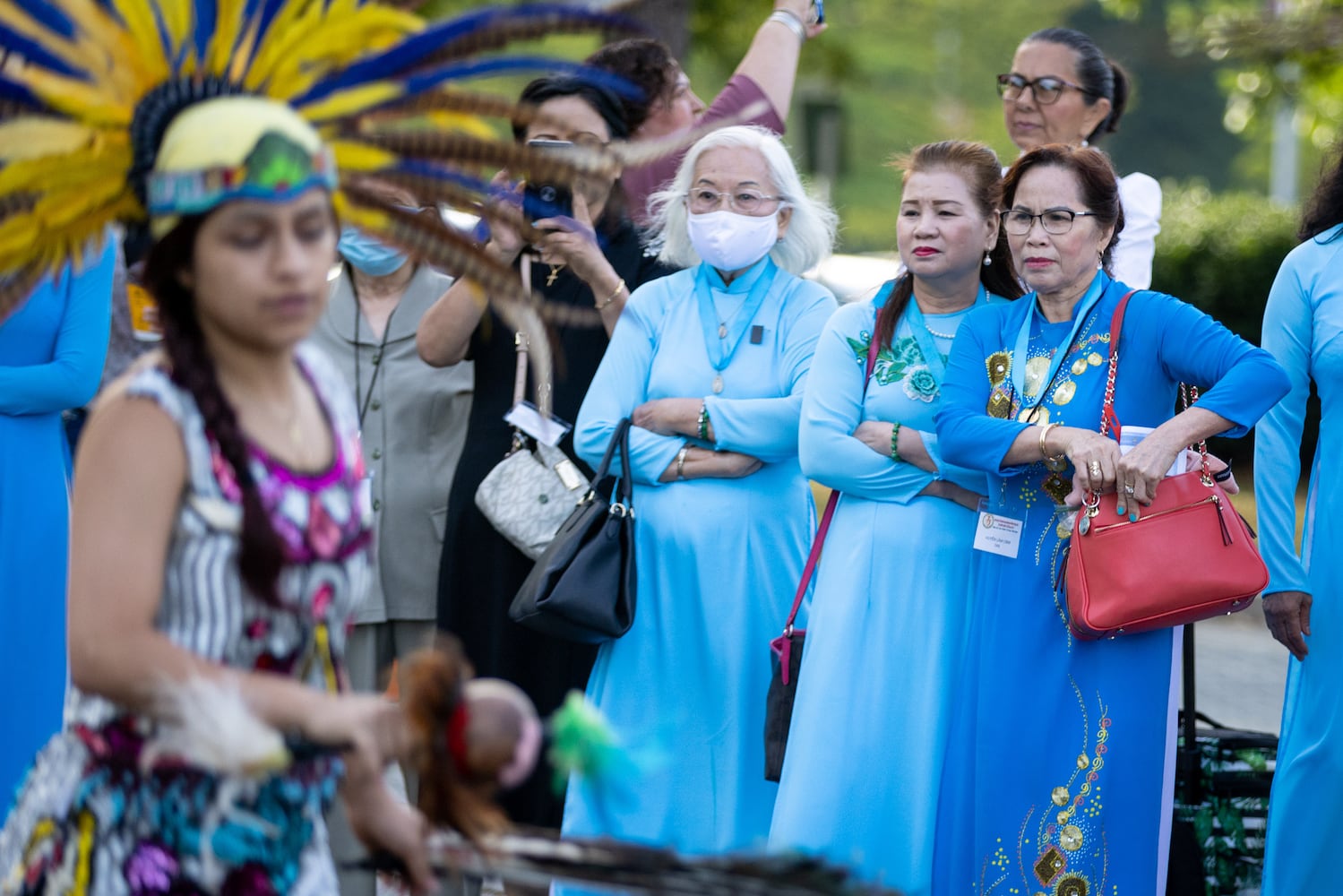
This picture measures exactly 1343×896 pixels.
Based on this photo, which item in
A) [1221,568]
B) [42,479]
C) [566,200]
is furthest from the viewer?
[566,200]

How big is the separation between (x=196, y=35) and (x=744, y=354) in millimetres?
2741

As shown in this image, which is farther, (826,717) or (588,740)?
(826,717)

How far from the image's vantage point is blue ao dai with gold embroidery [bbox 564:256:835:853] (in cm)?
483

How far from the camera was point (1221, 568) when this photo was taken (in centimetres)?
399

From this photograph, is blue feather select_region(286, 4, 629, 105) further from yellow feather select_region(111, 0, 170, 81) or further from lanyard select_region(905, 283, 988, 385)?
lanyard select_region(905, 283, 988, 385)

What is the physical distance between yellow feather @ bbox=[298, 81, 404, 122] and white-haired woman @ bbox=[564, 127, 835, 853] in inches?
94.1

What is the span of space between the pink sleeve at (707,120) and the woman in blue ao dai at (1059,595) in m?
1.53

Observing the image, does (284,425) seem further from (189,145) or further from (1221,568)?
(1221,568)

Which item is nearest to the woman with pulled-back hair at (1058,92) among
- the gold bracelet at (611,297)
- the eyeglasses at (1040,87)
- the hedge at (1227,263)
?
the eyeglasses at (1040,87)

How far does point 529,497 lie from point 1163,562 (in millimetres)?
1940

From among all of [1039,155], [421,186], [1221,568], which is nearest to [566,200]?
[1039,155]

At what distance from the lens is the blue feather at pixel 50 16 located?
237cm

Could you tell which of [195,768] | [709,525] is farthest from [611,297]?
[195,768]

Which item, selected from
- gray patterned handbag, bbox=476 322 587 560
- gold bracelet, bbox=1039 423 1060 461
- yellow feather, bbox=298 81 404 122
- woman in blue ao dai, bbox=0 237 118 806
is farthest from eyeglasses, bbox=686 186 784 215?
yellow feather, bbox=298 81 404 122
